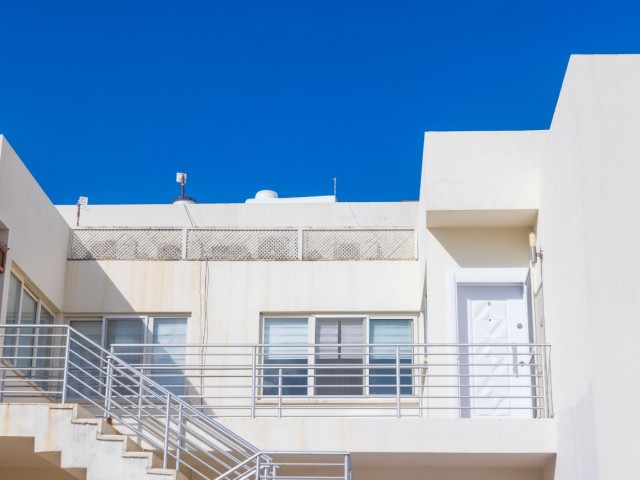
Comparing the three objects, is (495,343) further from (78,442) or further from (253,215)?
(253,215)

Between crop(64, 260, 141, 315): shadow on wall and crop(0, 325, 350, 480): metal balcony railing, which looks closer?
crop(0, 325, 350, 480): metal balcony railing

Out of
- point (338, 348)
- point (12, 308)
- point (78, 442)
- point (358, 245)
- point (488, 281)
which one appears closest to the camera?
point (78, 442)

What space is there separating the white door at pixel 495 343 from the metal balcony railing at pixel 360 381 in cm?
1

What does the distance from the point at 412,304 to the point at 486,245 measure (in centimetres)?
229

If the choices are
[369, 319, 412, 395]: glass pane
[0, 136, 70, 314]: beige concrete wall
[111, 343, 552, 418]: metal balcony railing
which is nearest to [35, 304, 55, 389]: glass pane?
[0, 136, 70, 314]: beige concrete wall

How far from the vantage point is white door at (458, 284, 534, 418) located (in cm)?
1440

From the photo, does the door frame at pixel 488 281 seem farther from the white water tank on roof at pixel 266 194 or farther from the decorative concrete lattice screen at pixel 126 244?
the white water tank on roof at pixel 266 194

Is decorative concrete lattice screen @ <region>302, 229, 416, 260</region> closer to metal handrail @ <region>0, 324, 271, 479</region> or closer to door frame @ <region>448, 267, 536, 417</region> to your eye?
door frame @ <region>448, 267, 536, 417</region>

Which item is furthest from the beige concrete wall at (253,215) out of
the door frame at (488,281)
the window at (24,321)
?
the door frame at (488,281)

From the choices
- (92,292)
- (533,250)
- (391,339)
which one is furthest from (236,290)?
(533,250)

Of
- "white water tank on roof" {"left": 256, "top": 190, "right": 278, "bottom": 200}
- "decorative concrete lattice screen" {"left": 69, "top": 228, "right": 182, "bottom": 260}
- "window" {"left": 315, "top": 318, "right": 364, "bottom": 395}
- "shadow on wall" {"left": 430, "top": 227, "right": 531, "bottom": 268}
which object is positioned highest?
"white water tank on roof" {"left": 256, "top": 190, "right": 278, "bottom": 200}

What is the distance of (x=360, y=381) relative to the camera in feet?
54.7

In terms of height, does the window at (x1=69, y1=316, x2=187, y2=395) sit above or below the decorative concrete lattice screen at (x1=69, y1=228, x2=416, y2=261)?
below

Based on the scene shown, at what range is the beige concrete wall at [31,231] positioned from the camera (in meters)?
14.5
